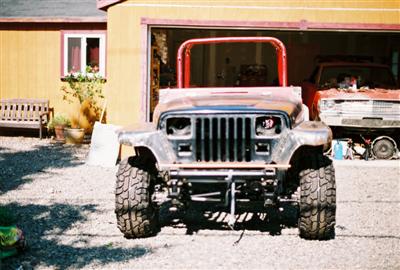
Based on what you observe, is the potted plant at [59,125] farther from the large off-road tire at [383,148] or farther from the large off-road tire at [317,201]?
the large off-road tire at [317,201]

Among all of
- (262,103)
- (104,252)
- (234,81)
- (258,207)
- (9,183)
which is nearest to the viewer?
(104,252)

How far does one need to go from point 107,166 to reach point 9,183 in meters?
2.05

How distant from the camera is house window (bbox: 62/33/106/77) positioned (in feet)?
48.5

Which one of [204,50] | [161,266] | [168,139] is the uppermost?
[204,50]

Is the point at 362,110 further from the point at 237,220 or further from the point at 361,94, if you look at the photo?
the point at 237,220

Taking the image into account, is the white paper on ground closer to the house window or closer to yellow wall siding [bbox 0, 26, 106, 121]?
the house window

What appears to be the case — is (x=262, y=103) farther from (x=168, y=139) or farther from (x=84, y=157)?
(x=84, y=157)

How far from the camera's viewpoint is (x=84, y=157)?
1170 cm

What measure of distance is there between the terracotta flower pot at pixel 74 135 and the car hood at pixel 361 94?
17.3 feet

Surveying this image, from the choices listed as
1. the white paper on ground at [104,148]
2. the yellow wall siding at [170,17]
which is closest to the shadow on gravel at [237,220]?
the white paper on ground at [104,148]

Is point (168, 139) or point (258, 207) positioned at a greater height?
point (168, 139)

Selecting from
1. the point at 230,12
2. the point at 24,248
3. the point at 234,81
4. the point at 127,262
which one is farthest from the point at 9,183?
the point at 234,81

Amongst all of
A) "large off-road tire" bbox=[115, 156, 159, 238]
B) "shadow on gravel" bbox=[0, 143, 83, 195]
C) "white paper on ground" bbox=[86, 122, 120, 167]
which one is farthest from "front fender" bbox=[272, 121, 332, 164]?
"white paper on ground" bbox=[86, 122, 120, 167]

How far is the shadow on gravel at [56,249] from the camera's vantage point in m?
5.33
